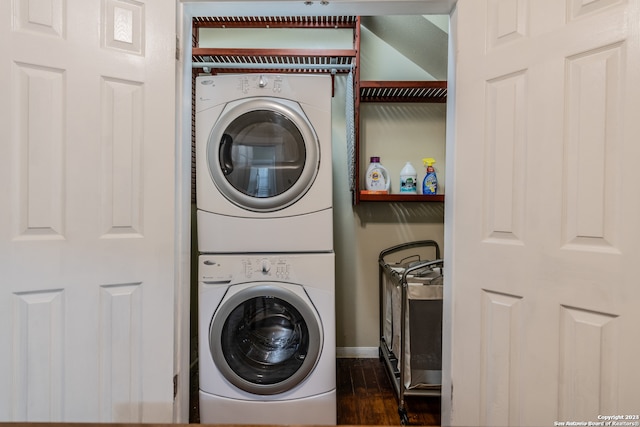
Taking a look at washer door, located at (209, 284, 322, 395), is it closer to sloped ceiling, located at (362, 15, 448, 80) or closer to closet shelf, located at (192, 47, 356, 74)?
closet shelf, located at (192, 47, 356, 74)

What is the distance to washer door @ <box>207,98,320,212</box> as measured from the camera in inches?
60.7

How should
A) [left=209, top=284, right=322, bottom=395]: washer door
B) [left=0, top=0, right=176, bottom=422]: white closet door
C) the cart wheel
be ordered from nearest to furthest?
1. [left=0, top=0, right=176, bottom=422]: white closet door
2. [left=209, top=284, right=322, bottom=395]: washer door
3. the cart wheel

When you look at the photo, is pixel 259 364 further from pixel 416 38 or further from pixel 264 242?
pixel 416 38

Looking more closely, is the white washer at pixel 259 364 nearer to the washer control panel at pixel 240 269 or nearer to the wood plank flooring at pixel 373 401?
the washer control panel at pixel 240 269

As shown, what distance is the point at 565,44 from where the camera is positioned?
0.98 metres

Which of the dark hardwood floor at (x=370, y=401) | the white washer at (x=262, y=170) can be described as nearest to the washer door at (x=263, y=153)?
the white washer at (x=262, y=170)

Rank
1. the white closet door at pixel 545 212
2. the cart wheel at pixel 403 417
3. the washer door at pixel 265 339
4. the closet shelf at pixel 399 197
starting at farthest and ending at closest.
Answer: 1. the closet shelf at pixel 399 197
2. the cart wheel at pixel 403 417
3. the washer door at pixel 265 339
4. the white closet door at pixel 545 212

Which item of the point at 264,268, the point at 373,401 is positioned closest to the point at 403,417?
the point at 373,401

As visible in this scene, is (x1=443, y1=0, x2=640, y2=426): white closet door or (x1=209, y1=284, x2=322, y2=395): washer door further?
(x1=209, y1=284, x2=322, y2=395): washer door

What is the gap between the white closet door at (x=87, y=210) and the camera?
1.05m

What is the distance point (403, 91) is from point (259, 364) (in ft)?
5.60

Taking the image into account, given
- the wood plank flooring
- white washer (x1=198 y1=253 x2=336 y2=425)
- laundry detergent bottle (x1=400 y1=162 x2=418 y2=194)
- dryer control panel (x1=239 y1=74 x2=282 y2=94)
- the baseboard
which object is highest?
dryer control panel (x1=239 y1=74 x2=282 y2=94)

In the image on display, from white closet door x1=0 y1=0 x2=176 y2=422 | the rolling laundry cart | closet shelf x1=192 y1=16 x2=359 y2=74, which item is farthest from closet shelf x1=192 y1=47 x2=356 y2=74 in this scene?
the rolling laundry cart

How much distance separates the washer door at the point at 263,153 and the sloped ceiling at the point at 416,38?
3.69 feet
